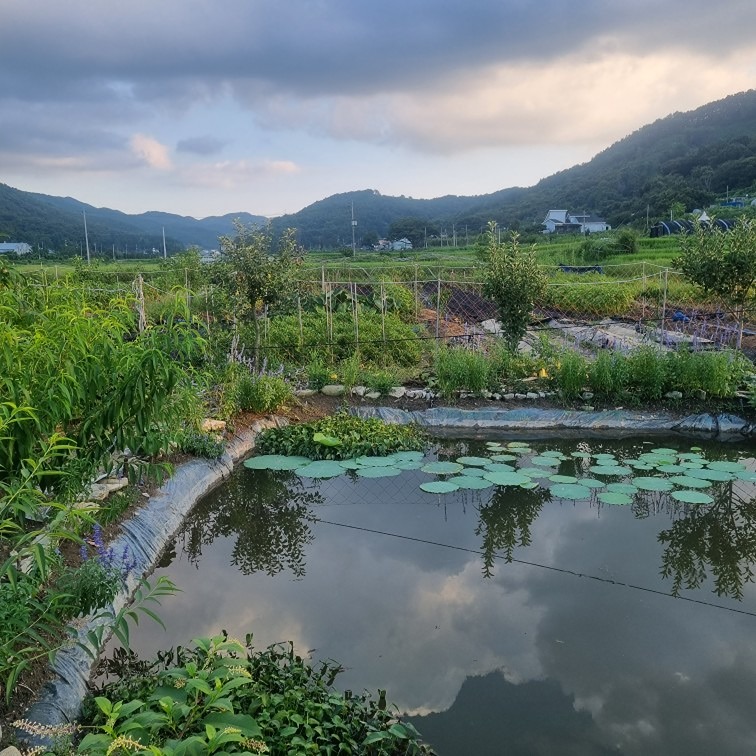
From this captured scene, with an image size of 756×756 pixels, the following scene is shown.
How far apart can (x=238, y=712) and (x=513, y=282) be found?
8308 millimetres

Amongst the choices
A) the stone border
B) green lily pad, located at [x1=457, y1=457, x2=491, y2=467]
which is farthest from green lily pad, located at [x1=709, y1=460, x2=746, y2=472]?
the stone border

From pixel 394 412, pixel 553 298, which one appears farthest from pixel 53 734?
pixel 553 298

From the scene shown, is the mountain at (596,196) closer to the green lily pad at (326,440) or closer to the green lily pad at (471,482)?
the green lily pad at (326,440)

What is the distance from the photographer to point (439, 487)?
22.4ft

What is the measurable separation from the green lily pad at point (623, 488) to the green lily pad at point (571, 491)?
22 cm

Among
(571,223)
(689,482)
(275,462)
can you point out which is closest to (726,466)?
(689,482)

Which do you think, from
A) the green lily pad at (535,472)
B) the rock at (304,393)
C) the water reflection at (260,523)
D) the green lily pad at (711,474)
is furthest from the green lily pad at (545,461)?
the rock at (304,393)

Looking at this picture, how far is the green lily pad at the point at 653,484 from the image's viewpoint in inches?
262

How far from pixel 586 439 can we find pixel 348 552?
4400mm

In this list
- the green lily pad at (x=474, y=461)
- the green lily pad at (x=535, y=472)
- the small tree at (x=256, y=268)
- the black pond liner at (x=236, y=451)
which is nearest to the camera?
the black pond liner at (x=236, y=451)

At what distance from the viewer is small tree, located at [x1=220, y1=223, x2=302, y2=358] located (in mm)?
9383

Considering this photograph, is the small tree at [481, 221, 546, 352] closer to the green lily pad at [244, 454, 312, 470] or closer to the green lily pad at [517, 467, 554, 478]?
the green lily pad at [517, 467, 554, 478]

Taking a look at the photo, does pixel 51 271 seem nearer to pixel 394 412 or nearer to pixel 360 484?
pixel 394 412

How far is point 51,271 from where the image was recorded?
20.7m
